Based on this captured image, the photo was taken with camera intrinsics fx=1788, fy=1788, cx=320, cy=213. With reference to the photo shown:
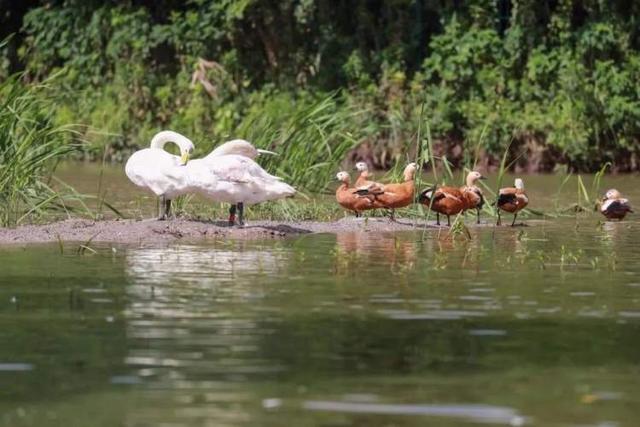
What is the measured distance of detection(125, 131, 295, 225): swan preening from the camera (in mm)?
16219

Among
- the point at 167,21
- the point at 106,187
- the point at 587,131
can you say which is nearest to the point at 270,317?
the point at 106,187

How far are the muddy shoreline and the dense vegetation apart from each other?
1008cm

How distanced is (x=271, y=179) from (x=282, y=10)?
17.5 m

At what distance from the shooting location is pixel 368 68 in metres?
32.5

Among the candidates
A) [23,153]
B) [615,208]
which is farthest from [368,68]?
[23,153]

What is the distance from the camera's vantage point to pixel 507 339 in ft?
31.9

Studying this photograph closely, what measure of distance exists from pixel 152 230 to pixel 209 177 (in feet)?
2.38

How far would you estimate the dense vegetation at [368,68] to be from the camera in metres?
29.7

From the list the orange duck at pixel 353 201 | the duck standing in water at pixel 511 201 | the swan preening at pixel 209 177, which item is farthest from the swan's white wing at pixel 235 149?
the duck standing in water at pixel 511 201

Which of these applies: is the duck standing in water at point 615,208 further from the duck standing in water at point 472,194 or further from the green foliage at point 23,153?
the green foliage at point 23,153

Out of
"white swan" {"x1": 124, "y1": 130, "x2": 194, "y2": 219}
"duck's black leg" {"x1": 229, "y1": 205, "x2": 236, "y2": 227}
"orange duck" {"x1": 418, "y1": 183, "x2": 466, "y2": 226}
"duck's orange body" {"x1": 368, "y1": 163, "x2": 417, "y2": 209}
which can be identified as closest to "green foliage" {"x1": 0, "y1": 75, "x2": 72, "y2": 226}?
"white swan" {"x1": 124, "y1": 130, "x2": 194, "y2": 219}

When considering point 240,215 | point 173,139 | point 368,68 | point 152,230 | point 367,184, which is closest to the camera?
point 152,230

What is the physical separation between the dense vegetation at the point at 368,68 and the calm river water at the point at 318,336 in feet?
44.1

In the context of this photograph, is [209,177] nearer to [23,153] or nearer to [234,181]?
[234,181]
